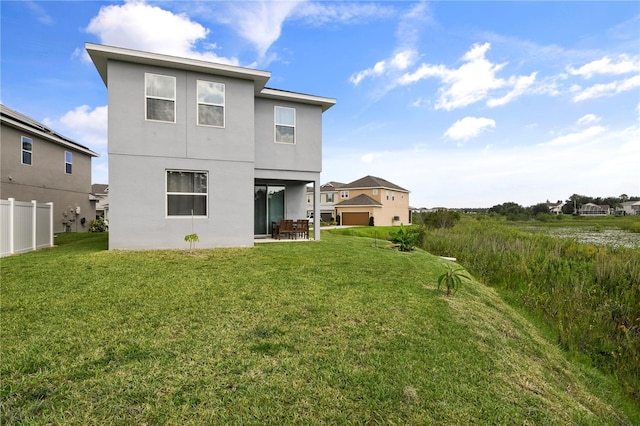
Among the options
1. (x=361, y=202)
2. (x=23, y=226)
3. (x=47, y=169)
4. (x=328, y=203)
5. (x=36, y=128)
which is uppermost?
(x=36, y=128)

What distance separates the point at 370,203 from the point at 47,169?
1095 inches

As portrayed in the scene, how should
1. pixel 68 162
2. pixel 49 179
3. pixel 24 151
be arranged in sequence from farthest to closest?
pixel 68 162 < pixel 49 179 < pixel 24 151

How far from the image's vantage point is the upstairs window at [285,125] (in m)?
12.6

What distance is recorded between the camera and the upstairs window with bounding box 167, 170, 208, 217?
1011cm

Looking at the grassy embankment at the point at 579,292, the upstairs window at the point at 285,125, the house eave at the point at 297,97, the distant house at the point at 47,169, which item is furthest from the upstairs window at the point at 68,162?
the grassy embankment at the point at 579,292

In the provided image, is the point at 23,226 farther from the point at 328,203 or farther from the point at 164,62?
the point at 328,203

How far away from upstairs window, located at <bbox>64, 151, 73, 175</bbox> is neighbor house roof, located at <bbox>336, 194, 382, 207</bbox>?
82.5 ft

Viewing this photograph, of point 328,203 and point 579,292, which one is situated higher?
point 328,203

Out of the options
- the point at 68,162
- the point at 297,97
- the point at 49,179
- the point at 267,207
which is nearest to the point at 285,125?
the point at 297,97

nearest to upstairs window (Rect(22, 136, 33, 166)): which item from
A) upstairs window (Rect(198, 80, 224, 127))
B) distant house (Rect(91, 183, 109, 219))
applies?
distant house (Rect(91, 183, 109, 219))

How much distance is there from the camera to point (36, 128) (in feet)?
52.6

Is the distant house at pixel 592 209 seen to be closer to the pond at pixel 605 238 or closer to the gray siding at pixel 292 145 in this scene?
the pond at pixel 605 238

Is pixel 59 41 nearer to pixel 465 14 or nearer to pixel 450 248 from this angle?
pixel 465 14

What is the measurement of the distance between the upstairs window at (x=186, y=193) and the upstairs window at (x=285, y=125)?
140 inches
